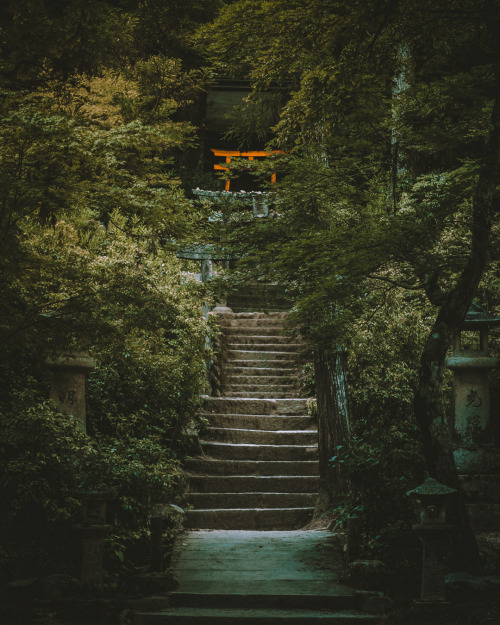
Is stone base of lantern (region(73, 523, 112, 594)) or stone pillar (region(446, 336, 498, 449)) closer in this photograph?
stone base of lantern (region(73, 523, 112, 594))

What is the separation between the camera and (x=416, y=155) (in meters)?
9.38

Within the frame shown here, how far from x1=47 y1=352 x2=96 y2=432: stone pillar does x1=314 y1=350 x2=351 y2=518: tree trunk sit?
137 inches

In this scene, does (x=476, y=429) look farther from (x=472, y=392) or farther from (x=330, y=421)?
(x=330, y=421)

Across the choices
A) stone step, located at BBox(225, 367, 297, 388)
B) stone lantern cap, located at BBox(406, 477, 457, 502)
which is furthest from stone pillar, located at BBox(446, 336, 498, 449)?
stone step, located at BBox(225, 367, 297, 388)

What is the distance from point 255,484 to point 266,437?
4.91ft

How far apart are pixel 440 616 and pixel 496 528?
2367mm

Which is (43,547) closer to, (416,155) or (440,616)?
(440,616)

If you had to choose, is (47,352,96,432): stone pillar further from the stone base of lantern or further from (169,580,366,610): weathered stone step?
(169,580,366,610): weathered stone step

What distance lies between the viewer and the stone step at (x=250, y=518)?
9273 mm

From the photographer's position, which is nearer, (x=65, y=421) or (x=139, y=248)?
(x=65, y=421)

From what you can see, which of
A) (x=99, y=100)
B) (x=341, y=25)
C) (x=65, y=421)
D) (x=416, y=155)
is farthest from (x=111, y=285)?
(x=99, y=100)

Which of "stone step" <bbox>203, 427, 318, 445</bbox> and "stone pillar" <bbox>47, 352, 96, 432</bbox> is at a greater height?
"stone pillar" <bbox>47, 352, 96, 432</bbox>

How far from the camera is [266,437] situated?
11.5 m

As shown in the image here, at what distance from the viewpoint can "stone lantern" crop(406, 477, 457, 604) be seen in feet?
18.6
